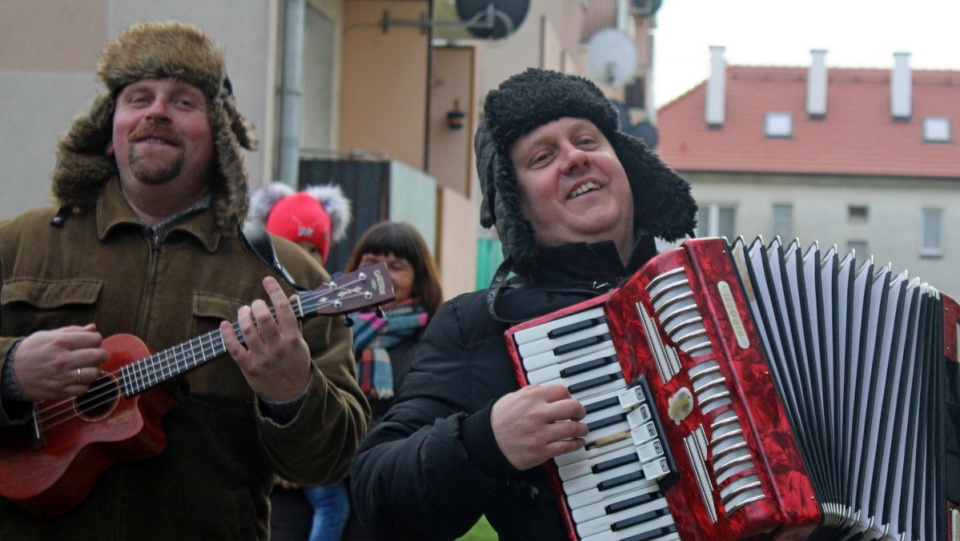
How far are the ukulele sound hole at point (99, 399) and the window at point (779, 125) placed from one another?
4955cm

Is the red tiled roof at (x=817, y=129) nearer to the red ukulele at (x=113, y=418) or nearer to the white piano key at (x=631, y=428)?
the red ukulele at (x=113, y=418)

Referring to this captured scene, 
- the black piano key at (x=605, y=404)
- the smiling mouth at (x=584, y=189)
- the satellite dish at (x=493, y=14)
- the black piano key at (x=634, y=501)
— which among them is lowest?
the black piano key at (x=634, y=501)

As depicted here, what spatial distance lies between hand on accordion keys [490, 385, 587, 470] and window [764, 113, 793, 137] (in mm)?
49920

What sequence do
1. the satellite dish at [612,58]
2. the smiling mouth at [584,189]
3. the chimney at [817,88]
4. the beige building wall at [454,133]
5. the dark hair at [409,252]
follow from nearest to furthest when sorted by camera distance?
the smiling mouth at [584,189]
the dark hair at [409,252]
the beige building wall at [454,133]
the satellite dish at [612,58]
the chimney at [817,88]

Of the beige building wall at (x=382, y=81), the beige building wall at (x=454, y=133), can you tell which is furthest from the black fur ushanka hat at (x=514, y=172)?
the beige building wall at (x=454, y=133)

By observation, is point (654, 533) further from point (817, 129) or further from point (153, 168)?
point (817, 129)

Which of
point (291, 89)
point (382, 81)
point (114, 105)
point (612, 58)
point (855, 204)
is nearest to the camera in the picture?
point (114, 105)

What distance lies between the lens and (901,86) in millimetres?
51438

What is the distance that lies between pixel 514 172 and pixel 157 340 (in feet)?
3.27

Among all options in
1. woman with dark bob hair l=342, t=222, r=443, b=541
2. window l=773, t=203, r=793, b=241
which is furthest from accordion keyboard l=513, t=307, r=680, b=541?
window l=773, t=203, r=793, b=241

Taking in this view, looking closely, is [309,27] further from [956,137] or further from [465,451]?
[956,137]

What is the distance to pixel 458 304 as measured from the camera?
9.43 feet

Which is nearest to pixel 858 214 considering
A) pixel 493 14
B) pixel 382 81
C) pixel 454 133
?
pixel 454 133

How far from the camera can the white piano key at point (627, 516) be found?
97.5 inches
